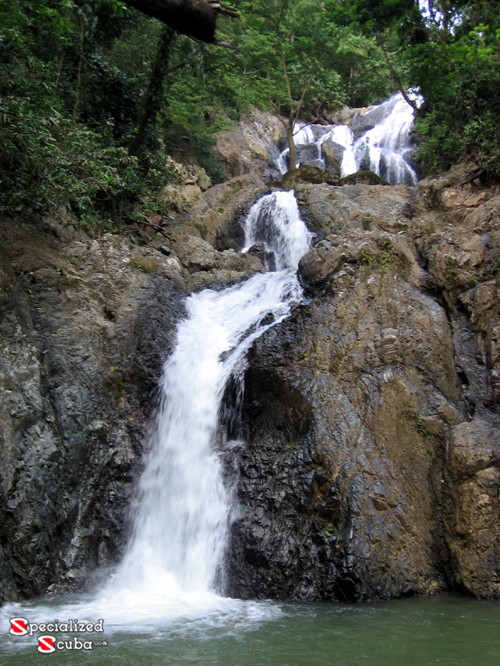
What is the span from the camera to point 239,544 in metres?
8.06

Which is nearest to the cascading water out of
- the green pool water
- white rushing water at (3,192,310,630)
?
white rushing water at (3,192,310,630)

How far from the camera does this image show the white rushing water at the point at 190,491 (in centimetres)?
695

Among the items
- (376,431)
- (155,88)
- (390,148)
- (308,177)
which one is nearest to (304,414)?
(376,431)

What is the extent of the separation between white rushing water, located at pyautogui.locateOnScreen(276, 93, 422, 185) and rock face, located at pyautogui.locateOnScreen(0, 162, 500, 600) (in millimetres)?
11662

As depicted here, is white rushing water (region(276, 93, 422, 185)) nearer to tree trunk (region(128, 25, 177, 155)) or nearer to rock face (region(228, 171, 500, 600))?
tree trunk (region(128, 25, 177, 155))

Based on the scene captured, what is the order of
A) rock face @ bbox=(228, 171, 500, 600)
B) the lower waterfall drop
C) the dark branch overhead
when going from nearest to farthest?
the dark branch overhead → rock face @ bbox=(228, 171, 500, 600) → the lower waterfall drop

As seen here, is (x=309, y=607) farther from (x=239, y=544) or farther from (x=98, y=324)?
(x=98, y=324)

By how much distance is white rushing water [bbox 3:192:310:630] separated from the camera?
22.8ft

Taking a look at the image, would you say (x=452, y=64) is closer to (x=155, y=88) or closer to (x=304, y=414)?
(x=155, y=88)

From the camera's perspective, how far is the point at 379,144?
25.3 meters

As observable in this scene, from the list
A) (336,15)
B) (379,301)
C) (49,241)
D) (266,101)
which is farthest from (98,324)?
(266,101)

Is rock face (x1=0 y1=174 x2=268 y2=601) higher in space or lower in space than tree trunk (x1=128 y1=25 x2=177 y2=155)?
lower

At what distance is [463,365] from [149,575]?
5960 millimetres

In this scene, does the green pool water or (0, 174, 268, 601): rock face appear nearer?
the green pool water
